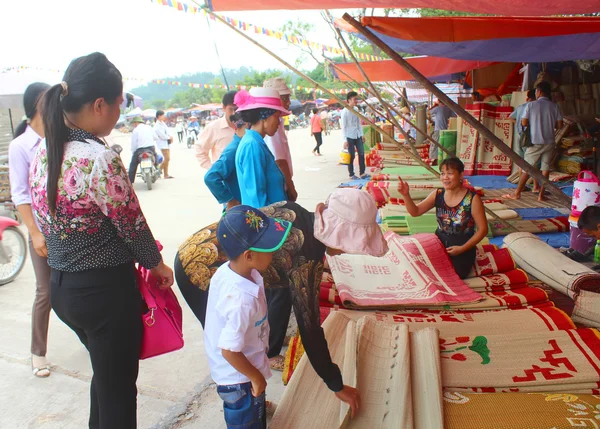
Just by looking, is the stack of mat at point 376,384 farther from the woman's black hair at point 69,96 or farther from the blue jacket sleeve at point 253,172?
the woman's black hair at point 69,96

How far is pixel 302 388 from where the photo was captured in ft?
7.67

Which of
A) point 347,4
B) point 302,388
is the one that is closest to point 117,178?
point 302,388

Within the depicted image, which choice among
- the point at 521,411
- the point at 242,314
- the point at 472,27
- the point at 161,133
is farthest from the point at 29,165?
the point at 161,133

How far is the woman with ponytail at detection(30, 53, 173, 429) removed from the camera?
172 cm

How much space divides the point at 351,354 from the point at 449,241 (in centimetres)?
180

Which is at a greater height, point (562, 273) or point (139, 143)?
point (139, 143)

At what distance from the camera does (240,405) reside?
1.87 meters

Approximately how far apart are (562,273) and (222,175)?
2.39m

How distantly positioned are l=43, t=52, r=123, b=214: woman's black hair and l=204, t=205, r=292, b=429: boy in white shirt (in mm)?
583

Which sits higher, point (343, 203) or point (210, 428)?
point (343, 203)

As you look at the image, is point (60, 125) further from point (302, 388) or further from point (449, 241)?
point (449, 241)

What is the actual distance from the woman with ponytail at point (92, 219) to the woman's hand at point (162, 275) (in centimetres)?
6

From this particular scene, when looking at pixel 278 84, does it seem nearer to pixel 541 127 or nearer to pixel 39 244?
pixel 39 244

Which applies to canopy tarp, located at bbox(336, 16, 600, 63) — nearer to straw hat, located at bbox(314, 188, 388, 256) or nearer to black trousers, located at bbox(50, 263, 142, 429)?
straw hat, located at bbox(314, 188, 388, 256)
